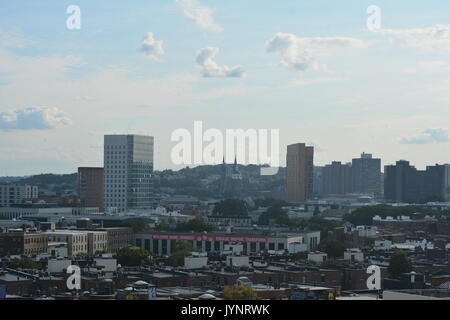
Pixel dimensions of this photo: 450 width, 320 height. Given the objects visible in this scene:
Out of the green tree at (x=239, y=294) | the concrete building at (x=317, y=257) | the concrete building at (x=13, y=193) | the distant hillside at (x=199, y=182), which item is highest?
the distant hillside at (x=199, y=182)

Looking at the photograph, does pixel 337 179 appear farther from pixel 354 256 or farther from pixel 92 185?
pixel 354 256

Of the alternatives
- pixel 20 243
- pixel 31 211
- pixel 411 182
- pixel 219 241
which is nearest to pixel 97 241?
pixel 219 241

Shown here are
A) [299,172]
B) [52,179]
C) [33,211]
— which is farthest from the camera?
[52,179]

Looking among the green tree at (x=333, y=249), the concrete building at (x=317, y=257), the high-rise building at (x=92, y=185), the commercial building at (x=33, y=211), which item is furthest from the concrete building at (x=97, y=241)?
the high-rise building at (x=92, y=185)

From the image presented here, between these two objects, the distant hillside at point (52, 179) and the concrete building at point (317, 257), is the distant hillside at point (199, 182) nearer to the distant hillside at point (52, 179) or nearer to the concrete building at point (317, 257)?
the distant hillside at point (52, 179)

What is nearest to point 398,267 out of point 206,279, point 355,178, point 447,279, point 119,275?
point 447,279

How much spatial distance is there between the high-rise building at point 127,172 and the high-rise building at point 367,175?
61.3 metres

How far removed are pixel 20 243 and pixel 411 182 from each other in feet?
274

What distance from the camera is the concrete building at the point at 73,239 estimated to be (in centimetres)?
4884

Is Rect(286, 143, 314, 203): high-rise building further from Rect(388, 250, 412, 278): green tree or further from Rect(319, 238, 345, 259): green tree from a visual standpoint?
Rect(388, 250, 412, 278): green tree

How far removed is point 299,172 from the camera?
11106cm

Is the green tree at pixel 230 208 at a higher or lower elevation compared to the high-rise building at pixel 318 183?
lower

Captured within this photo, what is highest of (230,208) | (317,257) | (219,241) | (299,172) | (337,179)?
(299,172)

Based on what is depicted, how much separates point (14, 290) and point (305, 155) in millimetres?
79068
